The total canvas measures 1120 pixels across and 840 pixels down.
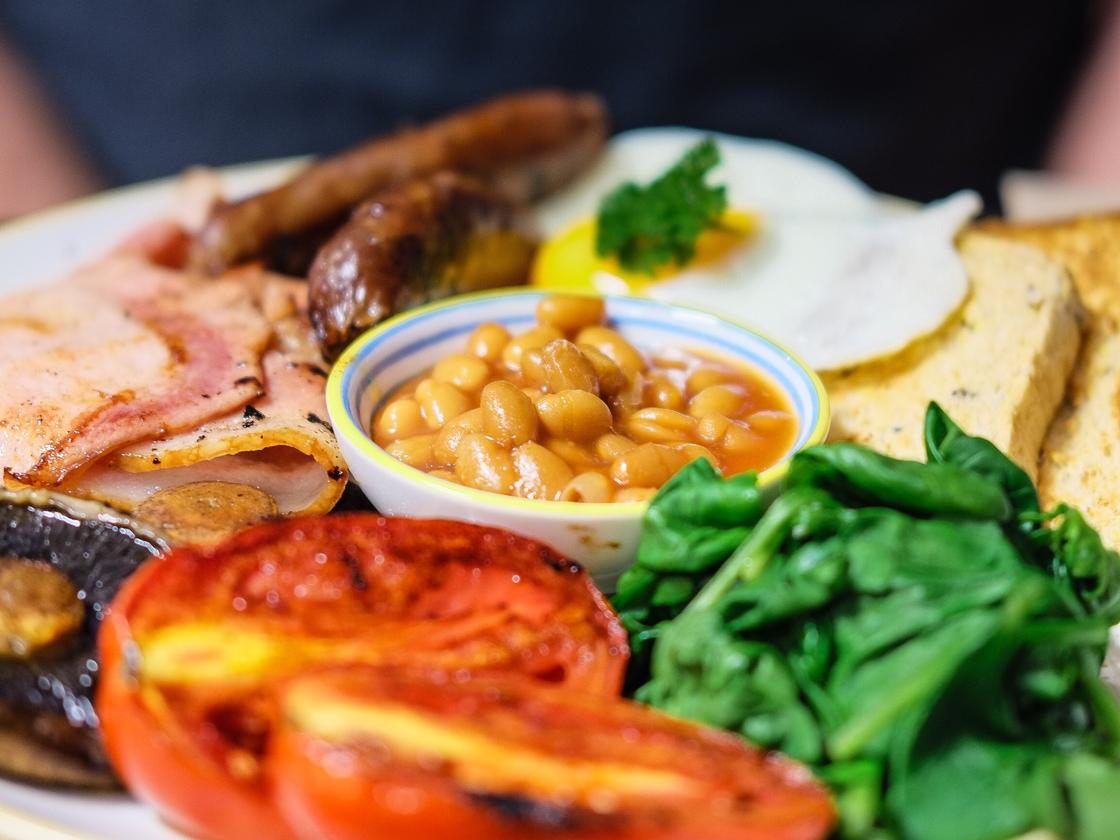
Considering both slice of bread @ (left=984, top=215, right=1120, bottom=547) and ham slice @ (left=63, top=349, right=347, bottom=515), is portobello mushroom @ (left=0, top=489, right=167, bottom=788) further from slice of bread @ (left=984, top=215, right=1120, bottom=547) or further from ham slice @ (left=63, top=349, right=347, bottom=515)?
slice of bread @ (left=984, top=215, right=1120, bottom=547)

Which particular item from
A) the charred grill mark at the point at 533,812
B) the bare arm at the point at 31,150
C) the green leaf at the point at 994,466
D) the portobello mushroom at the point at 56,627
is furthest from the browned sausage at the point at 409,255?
the bare arm at the point at 31,150

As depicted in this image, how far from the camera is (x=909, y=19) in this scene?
4.47m

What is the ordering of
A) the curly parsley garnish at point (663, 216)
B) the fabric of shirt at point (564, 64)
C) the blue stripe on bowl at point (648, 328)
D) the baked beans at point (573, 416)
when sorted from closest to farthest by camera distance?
the baked beans at point (573, 416) → the blue stripe on bowl at point (648, 328) → the curly parsley garnish at point (663, 216) → the fabric of shirt at point (564, 64)

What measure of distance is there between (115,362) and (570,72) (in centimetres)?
294

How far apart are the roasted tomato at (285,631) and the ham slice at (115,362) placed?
0.69m

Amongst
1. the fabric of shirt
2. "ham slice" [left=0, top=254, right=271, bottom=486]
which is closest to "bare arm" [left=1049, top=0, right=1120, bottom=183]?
the fabric of shirt

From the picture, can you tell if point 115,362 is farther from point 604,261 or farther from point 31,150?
point 31,150

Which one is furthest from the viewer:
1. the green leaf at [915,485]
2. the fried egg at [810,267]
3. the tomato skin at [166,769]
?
the fried egg at [810,267]

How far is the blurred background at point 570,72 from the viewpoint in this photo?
14.6 ft

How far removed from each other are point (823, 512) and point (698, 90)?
11.2 feet

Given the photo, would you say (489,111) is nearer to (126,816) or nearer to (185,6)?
(185,6)

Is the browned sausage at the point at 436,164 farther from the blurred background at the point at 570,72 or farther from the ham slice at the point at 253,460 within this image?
the ham slice at the point at 253,460

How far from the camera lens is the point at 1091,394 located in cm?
264

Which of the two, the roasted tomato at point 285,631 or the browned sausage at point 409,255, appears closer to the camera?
the roasted tomato at point 285,631
